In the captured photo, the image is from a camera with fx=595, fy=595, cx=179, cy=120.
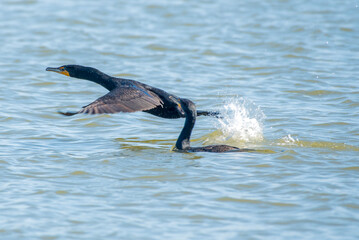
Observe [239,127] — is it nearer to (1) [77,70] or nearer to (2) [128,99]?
(2) [128,99]

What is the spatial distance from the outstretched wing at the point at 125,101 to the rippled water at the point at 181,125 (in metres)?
0.59

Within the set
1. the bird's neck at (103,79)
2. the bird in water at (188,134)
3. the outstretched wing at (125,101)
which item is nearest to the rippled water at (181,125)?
the bird in water at (188,134)

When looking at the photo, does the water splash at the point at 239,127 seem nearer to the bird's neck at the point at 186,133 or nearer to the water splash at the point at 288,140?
the water splash at the point at 288,140

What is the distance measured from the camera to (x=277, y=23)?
15.8 metres

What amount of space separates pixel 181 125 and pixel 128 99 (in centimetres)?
186

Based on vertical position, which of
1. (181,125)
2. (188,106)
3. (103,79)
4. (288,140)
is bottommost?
(181,125)

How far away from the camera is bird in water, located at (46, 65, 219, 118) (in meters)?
6.92

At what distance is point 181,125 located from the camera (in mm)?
8977

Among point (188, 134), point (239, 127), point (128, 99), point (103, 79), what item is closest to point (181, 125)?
point (239, 127)

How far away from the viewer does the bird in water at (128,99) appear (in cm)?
692

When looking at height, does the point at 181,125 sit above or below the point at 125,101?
below

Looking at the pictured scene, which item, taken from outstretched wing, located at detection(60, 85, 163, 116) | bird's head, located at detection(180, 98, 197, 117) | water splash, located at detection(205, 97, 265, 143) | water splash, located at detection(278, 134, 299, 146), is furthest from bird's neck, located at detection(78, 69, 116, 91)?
water splash, located at detection(278, 134, 299, 146)

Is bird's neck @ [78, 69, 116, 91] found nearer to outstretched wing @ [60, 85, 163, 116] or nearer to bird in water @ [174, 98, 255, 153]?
outstretched wing @ [60, 85, 163, 116]

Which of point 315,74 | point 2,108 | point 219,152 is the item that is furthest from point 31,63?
point 219,152
